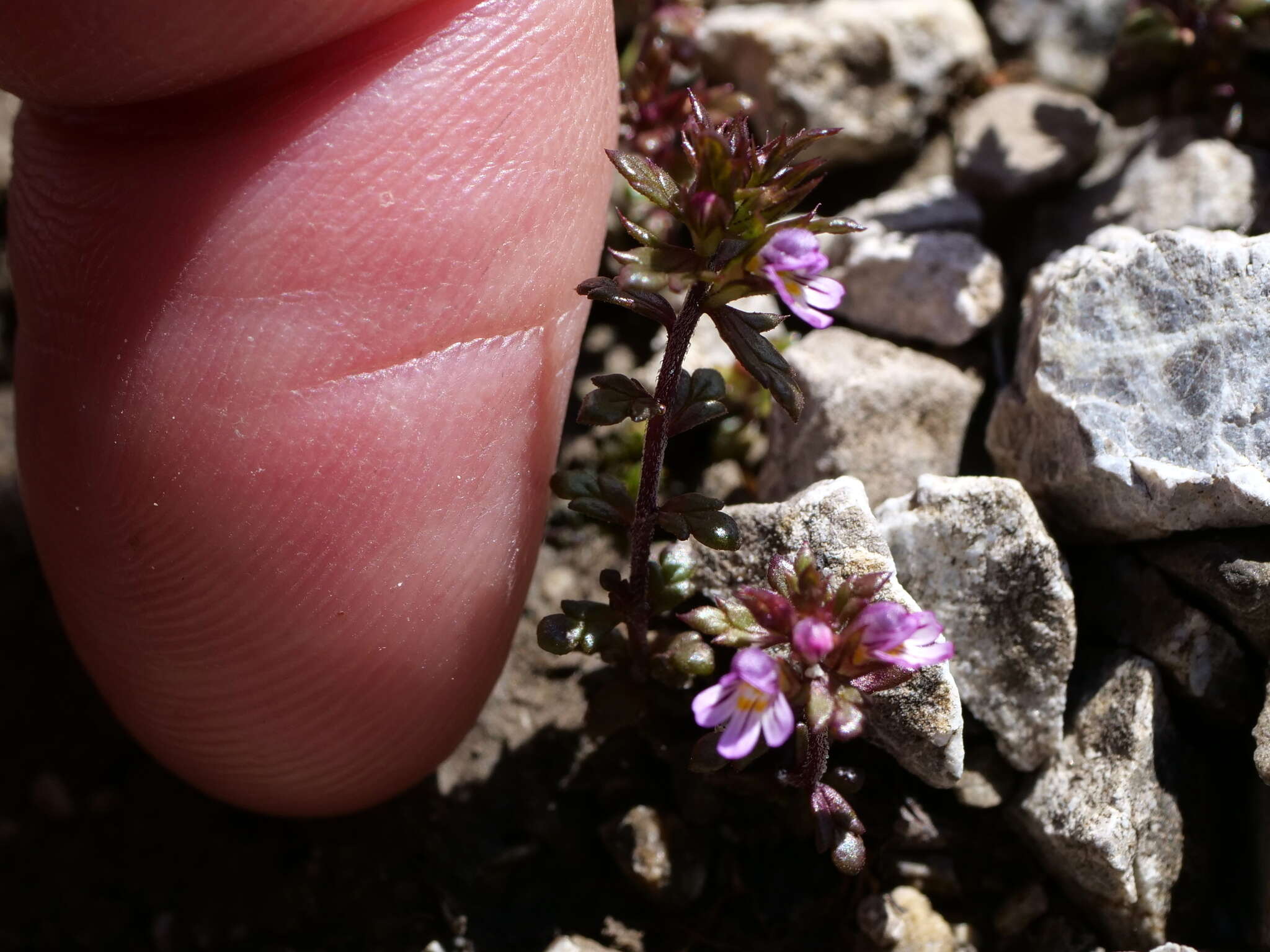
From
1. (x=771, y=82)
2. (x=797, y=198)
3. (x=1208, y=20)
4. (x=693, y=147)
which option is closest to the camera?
(x=797, y=198)

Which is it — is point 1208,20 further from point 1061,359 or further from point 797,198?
point 797,198

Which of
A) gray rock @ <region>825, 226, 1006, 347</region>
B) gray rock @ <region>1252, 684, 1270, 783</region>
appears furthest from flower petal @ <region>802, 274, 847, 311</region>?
gray rock @ <region>1252, 684, 1270, 783</region>

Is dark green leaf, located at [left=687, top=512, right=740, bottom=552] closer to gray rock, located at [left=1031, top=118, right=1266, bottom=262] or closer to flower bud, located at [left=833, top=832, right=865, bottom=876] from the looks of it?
flower bud, located at [left=833, top=832, right=865, bottom=876]

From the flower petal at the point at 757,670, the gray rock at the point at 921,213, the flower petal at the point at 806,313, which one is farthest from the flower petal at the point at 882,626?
the gray rock at the point at 921,213

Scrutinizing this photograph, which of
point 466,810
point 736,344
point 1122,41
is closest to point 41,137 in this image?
point 736,344

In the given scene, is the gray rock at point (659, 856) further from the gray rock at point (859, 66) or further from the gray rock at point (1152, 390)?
the gray rock at point (859, 66)

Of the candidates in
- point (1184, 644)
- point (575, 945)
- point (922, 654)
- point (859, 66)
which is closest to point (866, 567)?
point (922, 654)
